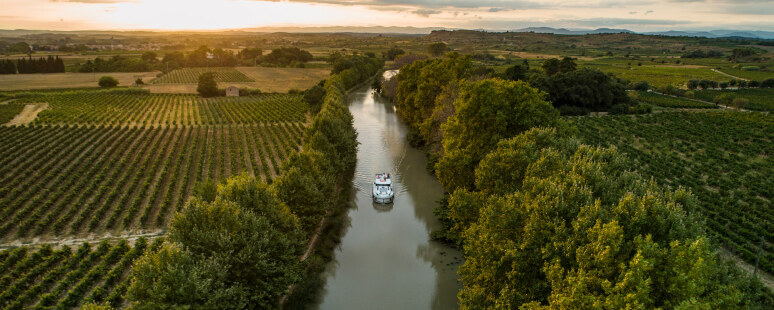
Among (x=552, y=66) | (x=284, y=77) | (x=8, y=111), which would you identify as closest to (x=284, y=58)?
(x=284, y=77)

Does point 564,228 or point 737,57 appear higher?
point 737,57

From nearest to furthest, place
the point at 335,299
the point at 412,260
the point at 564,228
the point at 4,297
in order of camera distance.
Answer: the point at 564,228
the point at 4,297
the point at 335,299
the point at 412,260

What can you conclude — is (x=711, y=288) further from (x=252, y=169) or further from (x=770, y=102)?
(x=770, y=102)

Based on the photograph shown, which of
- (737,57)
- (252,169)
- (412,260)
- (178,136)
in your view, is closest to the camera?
(412,260)

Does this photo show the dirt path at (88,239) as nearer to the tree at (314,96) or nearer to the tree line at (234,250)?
the tree line at (234,250)

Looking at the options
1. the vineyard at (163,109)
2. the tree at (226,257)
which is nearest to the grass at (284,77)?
the vineyard at (163,109)

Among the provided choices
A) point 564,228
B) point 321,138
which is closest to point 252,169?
point 321,138
